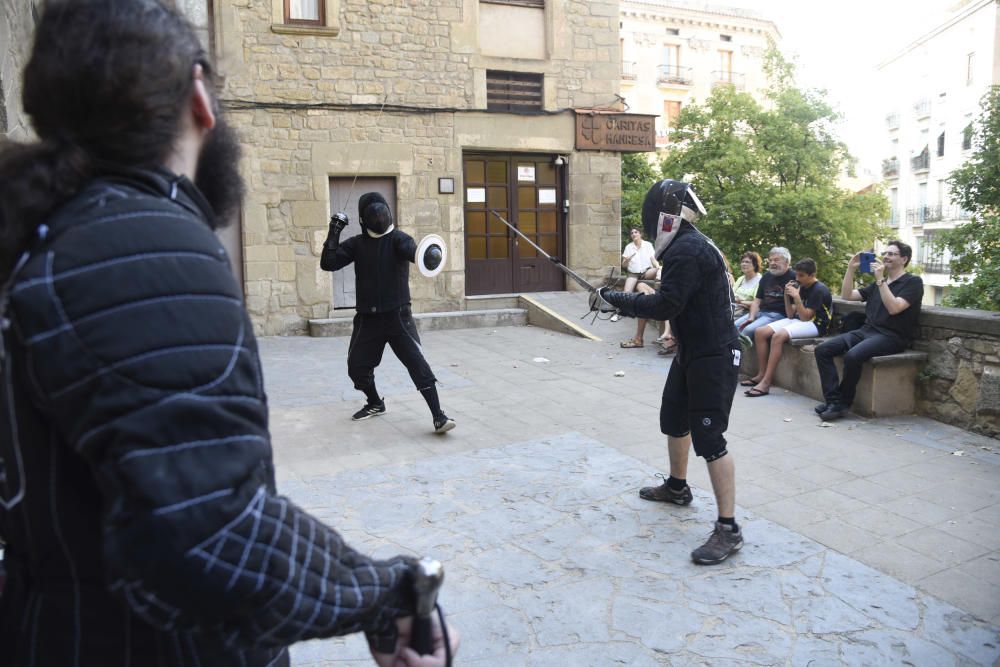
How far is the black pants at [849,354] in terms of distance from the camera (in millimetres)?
6805

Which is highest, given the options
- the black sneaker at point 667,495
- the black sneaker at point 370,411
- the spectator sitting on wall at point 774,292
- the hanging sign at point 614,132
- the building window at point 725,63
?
the building window at point 725,63

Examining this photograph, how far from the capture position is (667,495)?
15.7 feet

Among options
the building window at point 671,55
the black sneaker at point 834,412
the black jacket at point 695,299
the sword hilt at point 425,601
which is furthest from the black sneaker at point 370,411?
the building window at point 671,55

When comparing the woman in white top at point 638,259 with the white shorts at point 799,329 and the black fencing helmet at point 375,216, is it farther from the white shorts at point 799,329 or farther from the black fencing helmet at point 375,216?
the black fencing helmet at point 375,216

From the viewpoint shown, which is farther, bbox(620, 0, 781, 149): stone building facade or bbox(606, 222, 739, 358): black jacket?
bbox(620, 0, 781, 149): stone building facade

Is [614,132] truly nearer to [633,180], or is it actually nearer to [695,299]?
[633,180]

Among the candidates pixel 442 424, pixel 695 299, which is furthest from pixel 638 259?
pixel 695 299

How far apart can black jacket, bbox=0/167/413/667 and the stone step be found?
36.8 feet

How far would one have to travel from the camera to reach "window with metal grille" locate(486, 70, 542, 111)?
14.0 meters

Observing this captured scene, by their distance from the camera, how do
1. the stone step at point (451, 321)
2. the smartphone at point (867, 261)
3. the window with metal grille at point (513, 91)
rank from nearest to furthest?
the smartphone at point (867, 261)
the stone step at point (451, 321)
the window with metal grille at point (513, 91)

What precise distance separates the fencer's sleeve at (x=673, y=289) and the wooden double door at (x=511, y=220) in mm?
10099

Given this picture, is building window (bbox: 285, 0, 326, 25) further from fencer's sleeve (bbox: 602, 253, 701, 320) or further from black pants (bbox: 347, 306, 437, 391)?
fencer's sleeve (bbox: 602, 253, 701, 320)

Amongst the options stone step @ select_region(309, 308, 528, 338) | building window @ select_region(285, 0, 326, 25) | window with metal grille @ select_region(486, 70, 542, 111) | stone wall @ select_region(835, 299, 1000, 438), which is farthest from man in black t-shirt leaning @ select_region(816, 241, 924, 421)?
building window @ select_region(285, 0, 326, 25)

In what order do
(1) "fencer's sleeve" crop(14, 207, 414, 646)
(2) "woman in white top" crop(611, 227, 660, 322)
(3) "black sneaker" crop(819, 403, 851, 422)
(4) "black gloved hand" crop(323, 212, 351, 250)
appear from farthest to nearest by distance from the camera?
(2) "woman in white top" crop(611, 227, 660, 322) < (3) "black sneaker" crop(819, 403, 851, 422) < (4) "black gloved hand" crop(323, 212, 351, 250) < (1) "fencer's sleeve" crop(14, 207, 414, 646)
